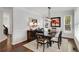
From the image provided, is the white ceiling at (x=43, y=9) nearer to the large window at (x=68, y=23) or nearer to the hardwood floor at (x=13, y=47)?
the large window at (x=68, y=23)

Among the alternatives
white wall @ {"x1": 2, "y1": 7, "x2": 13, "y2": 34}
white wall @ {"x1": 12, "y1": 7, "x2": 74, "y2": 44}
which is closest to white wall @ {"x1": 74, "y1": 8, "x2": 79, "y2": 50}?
white wall @ {"x1": 12, "y1": 7, "x2": 74, "y2": 44}

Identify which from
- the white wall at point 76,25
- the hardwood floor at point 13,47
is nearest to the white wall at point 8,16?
the hardwood floor at point 13,47

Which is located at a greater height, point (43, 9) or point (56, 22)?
point (43, 9)

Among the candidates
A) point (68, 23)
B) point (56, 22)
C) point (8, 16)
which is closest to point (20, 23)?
point (8, 16)

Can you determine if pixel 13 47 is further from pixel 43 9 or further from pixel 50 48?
pixel 43 9

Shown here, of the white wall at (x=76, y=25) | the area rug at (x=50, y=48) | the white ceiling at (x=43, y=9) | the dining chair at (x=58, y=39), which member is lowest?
the area rug at (x=50, y=48)

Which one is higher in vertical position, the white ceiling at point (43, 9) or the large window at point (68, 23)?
the white ceiling at point (43, 9)

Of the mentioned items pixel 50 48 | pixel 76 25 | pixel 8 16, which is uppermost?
pixel 8 16
